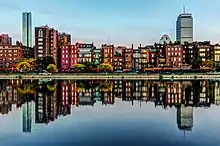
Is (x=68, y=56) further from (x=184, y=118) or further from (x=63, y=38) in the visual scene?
(x=184, y=118)

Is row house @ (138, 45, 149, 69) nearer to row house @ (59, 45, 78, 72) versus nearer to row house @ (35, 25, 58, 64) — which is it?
row house @ (59, 45, 78, 72)

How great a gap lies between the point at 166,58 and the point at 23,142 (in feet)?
356

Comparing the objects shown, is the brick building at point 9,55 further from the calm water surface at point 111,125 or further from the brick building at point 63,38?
the calm water surface at point 111,125

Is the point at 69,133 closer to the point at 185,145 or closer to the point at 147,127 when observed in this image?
the point at 147,127

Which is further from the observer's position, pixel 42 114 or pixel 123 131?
pixel 42 114

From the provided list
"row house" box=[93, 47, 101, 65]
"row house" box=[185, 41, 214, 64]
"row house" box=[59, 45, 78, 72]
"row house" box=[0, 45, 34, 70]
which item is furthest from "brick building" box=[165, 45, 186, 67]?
"row house" box=[0, 45, 34, 70]

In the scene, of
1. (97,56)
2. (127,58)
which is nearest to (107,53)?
(97,56)

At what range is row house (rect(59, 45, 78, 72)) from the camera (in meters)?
121

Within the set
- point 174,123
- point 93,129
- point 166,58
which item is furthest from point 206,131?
point 166,58

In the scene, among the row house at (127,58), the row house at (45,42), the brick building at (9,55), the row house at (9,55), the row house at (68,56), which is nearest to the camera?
the row house at (68,56)

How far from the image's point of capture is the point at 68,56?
398ft

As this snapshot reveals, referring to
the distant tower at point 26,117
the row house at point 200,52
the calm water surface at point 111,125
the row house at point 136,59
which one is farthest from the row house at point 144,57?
the distant tower at point 26,117

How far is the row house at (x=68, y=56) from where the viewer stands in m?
121

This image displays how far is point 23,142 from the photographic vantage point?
49.5 ft
